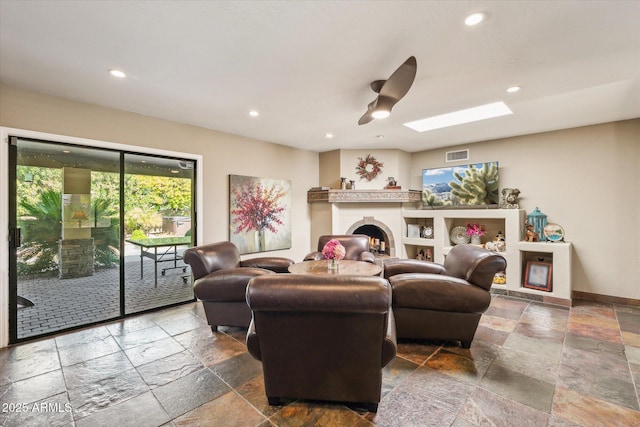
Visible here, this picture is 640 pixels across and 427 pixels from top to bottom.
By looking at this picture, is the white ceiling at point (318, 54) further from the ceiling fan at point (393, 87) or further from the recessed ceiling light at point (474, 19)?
the ceiling fan at point (393, 87)

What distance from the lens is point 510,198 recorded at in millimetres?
4574

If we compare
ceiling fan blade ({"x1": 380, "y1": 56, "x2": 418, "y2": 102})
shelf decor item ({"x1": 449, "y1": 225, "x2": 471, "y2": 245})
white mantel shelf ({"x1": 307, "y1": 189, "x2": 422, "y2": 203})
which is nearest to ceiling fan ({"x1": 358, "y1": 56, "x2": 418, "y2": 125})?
ceiling fan blade ({"x1": 380, "y1": 56, "x2": 418, "y2": 102})

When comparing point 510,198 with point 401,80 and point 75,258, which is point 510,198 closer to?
point 401,80

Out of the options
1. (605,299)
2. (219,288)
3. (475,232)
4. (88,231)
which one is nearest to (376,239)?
(475,232)

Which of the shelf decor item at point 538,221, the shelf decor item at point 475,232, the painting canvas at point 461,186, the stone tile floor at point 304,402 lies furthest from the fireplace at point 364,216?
the stone tile floor at point 304,402

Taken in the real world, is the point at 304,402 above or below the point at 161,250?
below

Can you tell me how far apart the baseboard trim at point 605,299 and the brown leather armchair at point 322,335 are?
4161mm

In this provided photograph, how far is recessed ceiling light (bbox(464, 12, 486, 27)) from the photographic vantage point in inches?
68.9

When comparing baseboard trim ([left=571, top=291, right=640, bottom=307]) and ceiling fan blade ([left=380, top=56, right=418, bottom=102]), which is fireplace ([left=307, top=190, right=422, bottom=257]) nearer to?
baseboard trim ([left=571, top=291, right=640, bottom=307])

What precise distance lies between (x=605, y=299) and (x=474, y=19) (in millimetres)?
4522

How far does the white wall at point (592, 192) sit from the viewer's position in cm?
377

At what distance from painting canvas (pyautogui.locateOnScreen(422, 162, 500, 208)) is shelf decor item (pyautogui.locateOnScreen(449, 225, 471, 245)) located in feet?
1.47

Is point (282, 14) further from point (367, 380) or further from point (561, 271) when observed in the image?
point (561, 271)

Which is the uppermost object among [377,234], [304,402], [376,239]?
[377,234]
